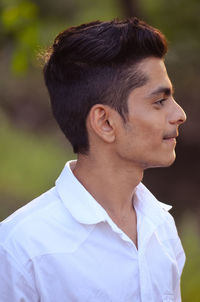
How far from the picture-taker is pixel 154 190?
7.41 meters

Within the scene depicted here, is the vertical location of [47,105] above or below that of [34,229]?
below

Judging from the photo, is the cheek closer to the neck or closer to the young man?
the young man

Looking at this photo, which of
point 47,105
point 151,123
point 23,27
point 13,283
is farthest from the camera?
point 47,105

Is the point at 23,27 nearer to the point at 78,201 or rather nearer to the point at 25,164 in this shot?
the point at 78,201

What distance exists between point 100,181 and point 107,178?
0.09 ft

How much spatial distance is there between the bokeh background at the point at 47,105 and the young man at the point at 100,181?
108 cm

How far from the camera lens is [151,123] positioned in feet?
6.66

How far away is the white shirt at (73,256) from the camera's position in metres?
1.92

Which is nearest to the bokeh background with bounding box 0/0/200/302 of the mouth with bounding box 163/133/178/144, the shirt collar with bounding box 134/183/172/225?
the shirt collar with bounding box 134/183/172/225

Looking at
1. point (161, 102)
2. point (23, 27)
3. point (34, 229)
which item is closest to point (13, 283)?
point (34, 229)

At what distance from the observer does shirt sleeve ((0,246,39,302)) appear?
1905 mm

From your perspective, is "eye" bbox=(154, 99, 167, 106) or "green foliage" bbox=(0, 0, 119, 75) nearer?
"eye" bbox=(154, 99, 167, 106)

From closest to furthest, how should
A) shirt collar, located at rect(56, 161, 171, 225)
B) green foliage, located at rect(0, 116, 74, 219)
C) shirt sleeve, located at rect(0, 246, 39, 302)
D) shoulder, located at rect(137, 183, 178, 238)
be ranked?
shirt sleeve, located at rect(0, 246, 39, 302) → shirt collar, located at rect(56, 161, 171, 225) → shoulder, located at rect(137, 183, 178, 238) → green foliage, located at rect(0, 116, 74, 219)

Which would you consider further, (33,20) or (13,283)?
(33,20)
